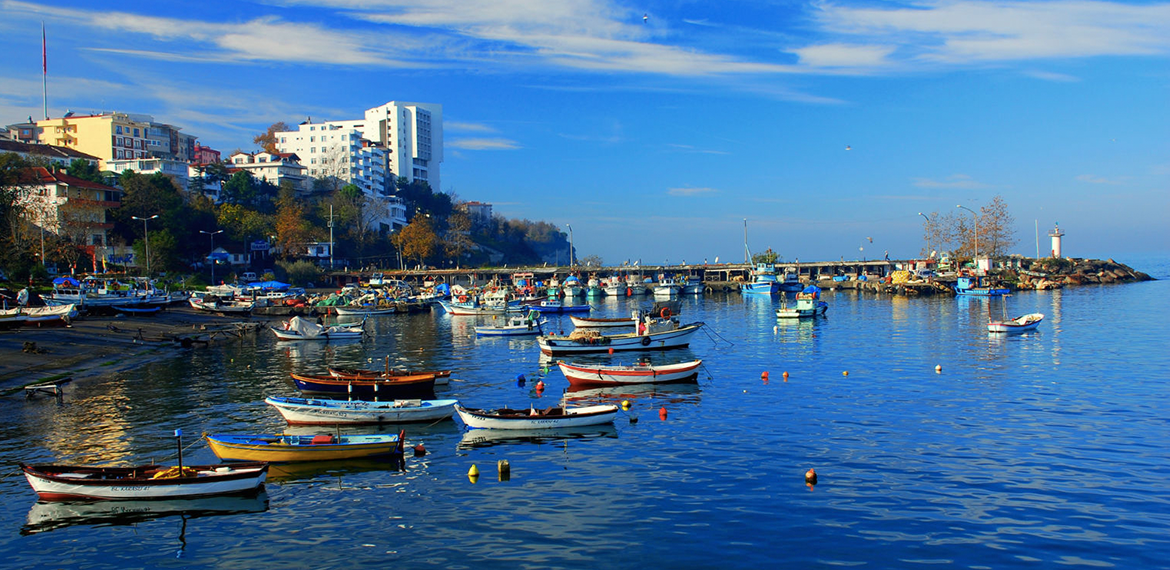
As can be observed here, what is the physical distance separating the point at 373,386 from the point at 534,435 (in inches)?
444

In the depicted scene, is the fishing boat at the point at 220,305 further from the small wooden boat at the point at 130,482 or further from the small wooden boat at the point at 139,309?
the small wooden boat at the point at 130,482

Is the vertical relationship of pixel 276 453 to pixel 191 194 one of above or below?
below

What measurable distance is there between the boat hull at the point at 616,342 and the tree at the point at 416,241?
350 ft

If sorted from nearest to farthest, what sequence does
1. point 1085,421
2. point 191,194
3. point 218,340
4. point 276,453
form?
point 276,453
point 1085,421
point 218,340
point 191,194

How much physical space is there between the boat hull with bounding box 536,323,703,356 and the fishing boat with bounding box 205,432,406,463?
25664 millimetres

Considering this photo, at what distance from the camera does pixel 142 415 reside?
3350 cm

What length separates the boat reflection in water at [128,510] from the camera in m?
20.7

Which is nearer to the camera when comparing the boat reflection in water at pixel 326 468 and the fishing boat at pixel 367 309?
the boat reflection in water at pixel 326 468

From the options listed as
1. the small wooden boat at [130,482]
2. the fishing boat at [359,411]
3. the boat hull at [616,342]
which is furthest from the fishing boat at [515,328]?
the small wooden boat at [130,482]

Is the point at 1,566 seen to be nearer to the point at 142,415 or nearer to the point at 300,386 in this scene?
the point at 142,415

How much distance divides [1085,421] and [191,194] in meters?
134

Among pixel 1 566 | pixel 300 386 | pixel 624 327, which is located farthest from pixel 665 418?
pixel 624 327

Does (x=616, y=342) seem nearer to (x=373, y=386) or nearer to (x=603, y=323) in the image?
(x=603, y=323)

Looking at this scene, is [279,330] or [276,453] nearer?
[276,453]
